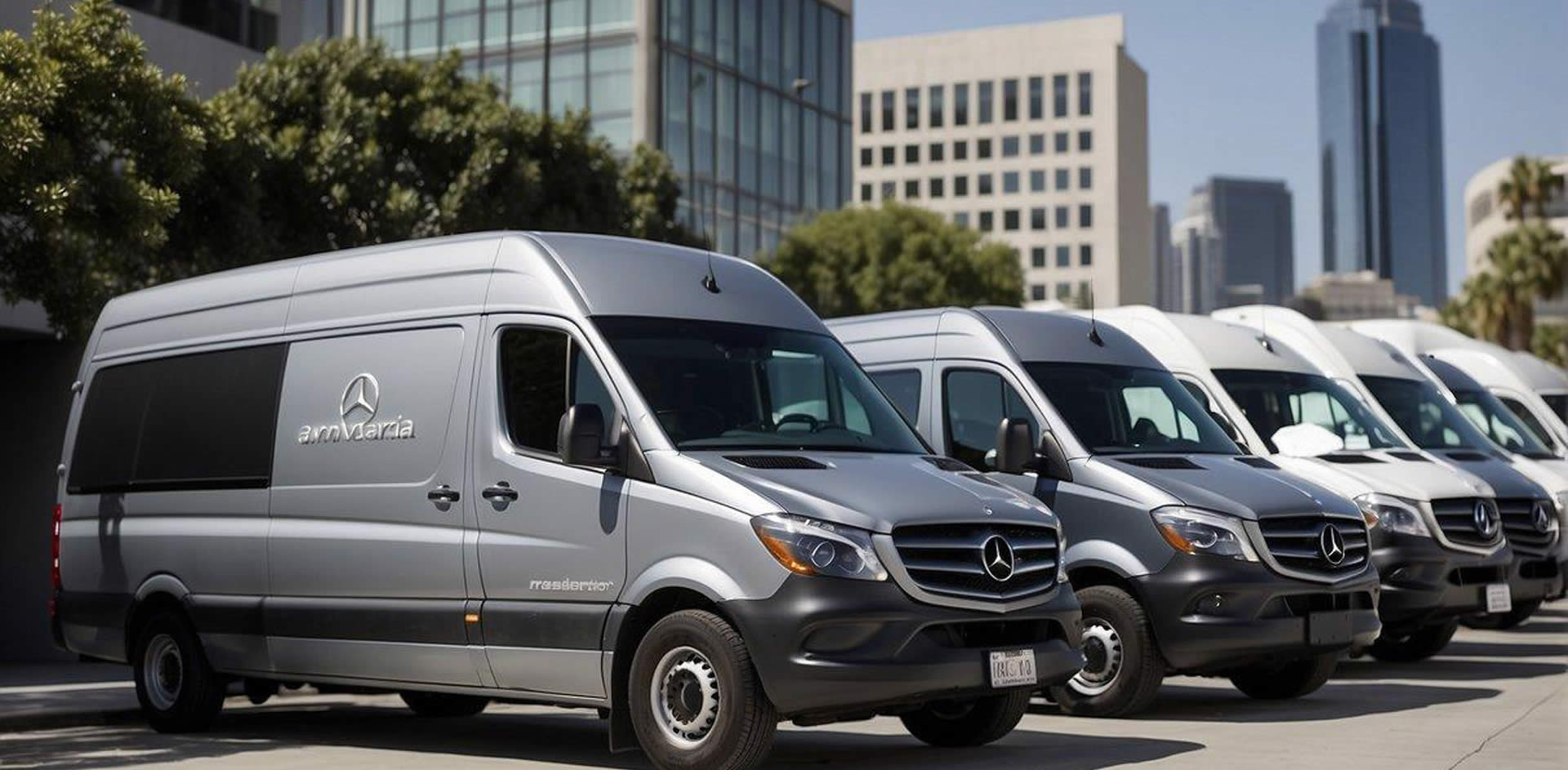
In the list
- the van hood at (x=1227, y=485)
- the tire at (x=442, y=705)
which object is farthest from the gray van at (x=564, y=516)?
the van hood at (x=1227, y=485)

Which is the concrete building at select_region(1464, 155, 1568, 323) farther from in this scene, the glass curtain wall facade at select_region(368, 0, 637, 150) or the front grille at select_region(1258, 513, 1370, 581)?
the front grille at select_region(1258, 513, 1370, 581)

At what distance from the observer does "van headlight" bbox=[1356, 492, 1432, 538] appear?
45.1 feet

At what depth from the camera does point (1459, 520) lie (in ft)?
46.4

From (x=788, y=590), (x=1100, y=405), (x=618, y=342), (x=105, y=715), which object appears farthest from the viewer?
(x=105, y=715)

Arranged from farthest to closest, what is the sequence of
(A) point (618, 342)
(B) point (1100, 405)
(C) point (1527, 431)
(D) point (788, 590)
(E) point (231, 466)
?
(C) point (1527, 431) → (B) point (1100, 405) → (E) point (231, 466) → (A) point (618, 342) → (D) point (788, 590)

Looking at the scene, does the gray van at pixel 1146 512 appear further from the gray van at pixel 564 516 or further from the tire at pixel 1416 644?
the tire at pixel 1416 644

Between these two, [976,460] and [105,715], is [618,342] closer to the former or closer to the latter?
[976,460]

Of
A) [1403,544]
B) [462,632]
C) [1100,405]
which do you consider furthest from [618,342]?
[1403,544]

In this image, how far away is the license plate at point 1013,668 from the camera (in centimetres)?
873

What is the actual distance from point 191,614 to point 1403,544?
7.89 m

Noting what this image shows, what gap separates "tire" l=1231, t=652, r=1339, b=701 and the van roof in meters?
3.90

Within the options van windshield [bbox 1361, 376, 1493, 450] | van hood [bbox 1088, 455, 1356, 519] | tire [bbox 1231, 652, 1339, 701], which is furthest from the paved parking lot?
van windshield [bbox 1361, 376, 1493, 450]

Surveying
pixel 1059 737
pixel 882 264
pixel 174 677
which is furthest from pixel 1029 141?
pixel 1059 737

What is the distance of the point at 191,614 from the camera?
11297 mm
